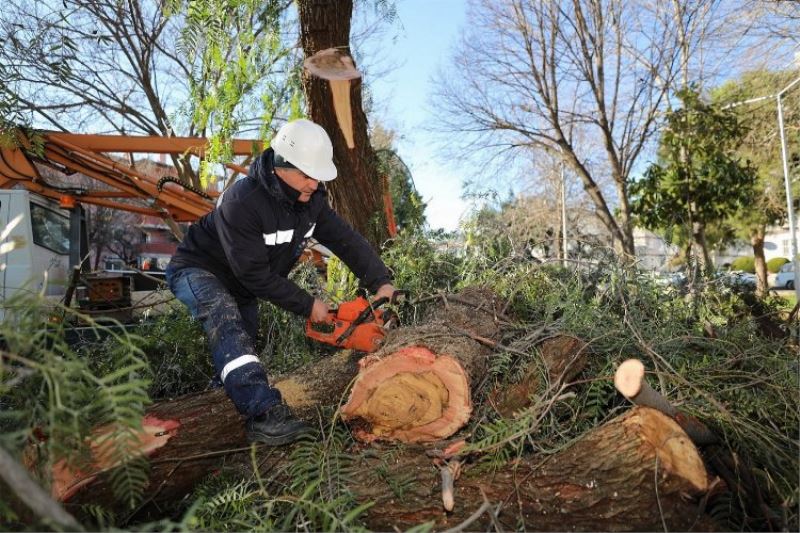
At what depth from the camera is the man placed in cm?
291

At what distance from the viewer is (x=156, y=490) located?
248 cm

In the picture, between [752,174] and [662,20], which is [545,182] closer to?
[662,20]

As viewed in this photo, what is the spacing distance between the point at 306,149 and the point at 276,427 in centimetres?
153

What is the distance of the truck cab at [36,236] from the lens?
6953 mm

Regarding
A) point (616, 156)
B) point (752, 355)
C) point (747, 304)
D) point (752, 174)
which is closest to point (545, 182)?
point (616, 156)

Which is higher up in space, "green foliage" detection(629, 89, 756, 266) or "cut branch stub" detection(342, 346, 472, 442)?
"green foliage" detection(629, 89, 756, 266)

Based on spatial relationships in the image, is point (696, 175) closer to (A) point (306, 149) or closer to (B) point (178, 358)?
(A) point (306, 149)

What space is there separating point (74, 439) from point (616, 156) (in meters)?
12.6

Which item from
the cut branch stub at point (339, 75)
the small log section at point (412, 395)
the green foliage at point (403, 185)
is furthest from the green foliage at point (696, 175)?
the small log section at point (412, 395)

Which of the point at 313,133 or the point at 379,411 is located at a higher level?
the point at 313,133

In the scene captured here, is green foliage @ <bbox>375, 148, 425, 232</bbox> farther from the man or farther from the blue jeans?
the blue jeans

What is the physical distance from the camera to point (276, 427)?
2676 mm

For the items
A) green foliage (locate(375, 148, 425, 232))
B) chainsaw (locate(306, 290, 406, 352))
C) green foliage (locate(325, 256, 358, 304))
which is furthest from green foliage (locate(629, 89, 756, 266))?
chainsaw (locate(306, 290, 406, 352))

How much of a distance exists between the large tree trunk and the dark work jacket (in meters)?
1.37
